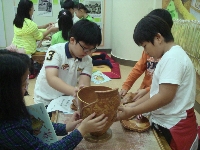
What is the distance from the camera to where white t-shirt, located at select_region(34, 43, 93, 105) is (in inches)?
53.8

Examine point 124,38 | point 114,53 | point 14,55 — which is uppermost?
point 14,55

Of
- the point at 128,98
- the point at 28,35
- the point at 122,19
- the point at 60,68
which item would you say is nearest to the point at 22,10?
the point at 28,35

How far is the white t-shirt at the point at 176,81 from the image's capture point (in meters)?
0.99

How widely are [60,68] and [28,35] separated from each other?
2.09 metres

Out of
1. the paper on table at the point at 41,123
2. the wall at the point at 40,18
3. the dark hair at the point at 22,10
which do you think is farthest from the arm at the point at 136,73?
the wall at the point at 40,18

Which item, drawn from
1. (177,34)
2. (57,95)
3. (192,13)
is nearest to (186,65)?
(57,95)

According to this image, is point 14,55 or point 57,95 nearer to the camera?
point 14,55

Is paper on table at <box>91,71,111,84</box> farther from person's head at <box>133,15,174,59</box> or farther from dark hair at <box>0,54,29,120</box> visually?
dark hair at <box>0,54,29,120</box>

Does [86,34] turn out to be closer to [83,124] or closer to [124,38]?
[83,124]

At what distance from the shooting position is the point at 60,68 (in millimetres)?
1403

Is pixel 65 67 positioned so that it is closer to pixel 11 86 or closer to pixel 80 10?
pixel 11 86

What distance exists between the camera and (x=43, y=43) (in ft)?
12.0

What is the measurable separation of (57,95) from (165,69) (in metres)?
0.68

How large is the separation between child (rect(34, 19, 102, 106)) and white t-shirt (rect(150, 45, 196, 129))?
396mm
